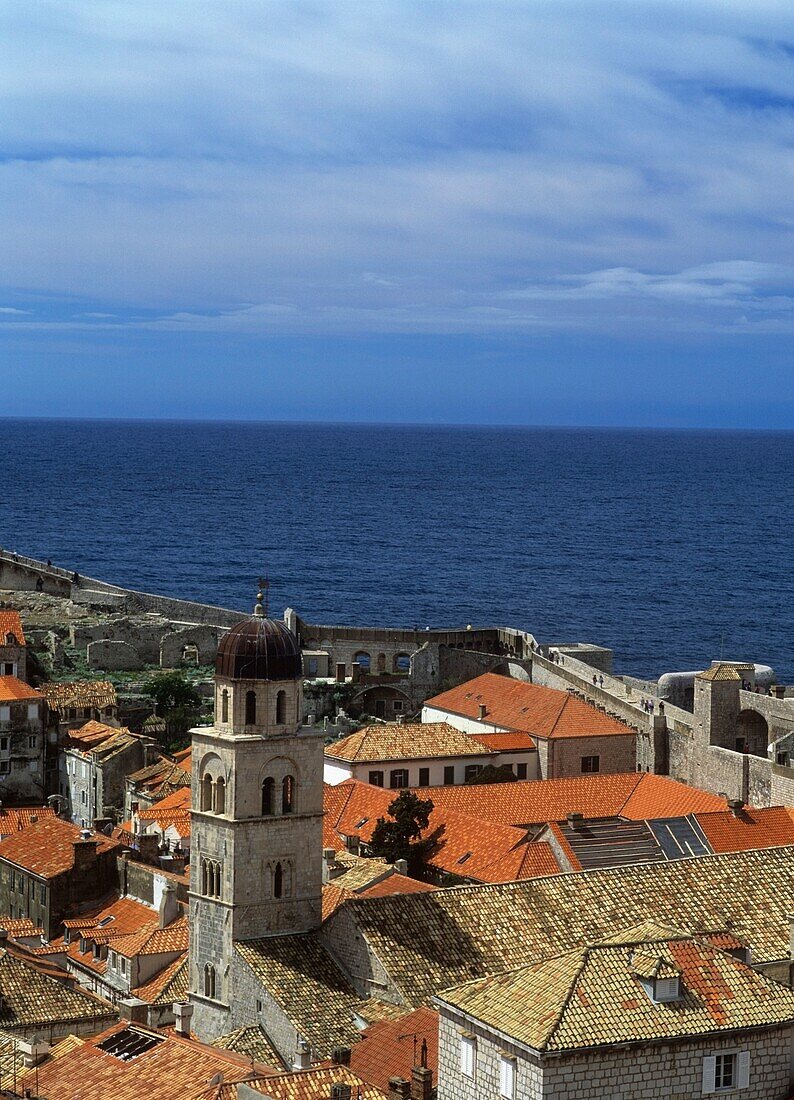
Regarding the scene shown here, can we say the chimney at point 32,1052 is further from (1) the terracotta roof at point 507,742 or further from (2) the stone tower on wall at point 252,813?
(1) the terracotta roof at point 507,742

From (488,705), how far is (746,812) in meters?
19.8

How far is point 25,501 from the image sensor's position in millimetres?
199000

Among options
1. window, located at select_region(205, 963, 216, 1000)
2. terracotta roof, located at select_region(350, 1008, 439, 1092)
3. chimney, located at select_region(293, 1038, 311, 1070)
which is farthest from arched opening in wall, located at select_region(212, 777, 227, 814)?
terracotta roof, located at select_region(350, 1008, 439, 1092)

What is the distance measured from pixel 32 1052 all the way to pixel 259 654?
9.02 m

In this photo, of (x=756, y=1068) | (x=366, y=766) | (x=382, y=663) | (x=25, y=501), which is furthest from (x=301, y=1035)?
(x=25, y=501)

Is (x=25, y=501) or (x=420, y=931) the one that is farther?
(x=25, y=501)

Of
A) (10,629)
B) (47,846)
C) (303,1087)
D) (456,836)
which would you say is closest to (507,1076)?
(303,1087)

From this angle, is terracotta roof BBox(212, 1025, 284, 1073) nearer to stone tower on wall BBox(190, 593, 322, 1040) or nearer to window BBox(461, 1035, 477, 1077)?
stone tower on wall BBox(190, 593, 322, 1040)

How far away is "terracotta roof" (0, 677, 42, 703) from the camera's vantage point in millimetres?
62594

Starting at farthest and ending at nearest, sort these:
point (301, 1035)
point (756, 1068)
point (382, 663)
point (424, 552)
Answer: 1. point (424, 552)
2. point (382, 663)
3. point (301, 1035)
4. point (756, 1068)

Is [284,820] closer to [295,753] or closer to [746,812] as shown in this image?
[295,753]

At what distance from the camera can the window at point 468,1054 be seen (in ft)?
77.8

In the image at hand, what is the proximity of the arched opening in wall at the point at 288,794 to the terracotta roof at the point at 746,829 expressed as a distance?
14242 millimetres

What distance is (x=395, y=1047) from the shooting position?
100.0 ft
